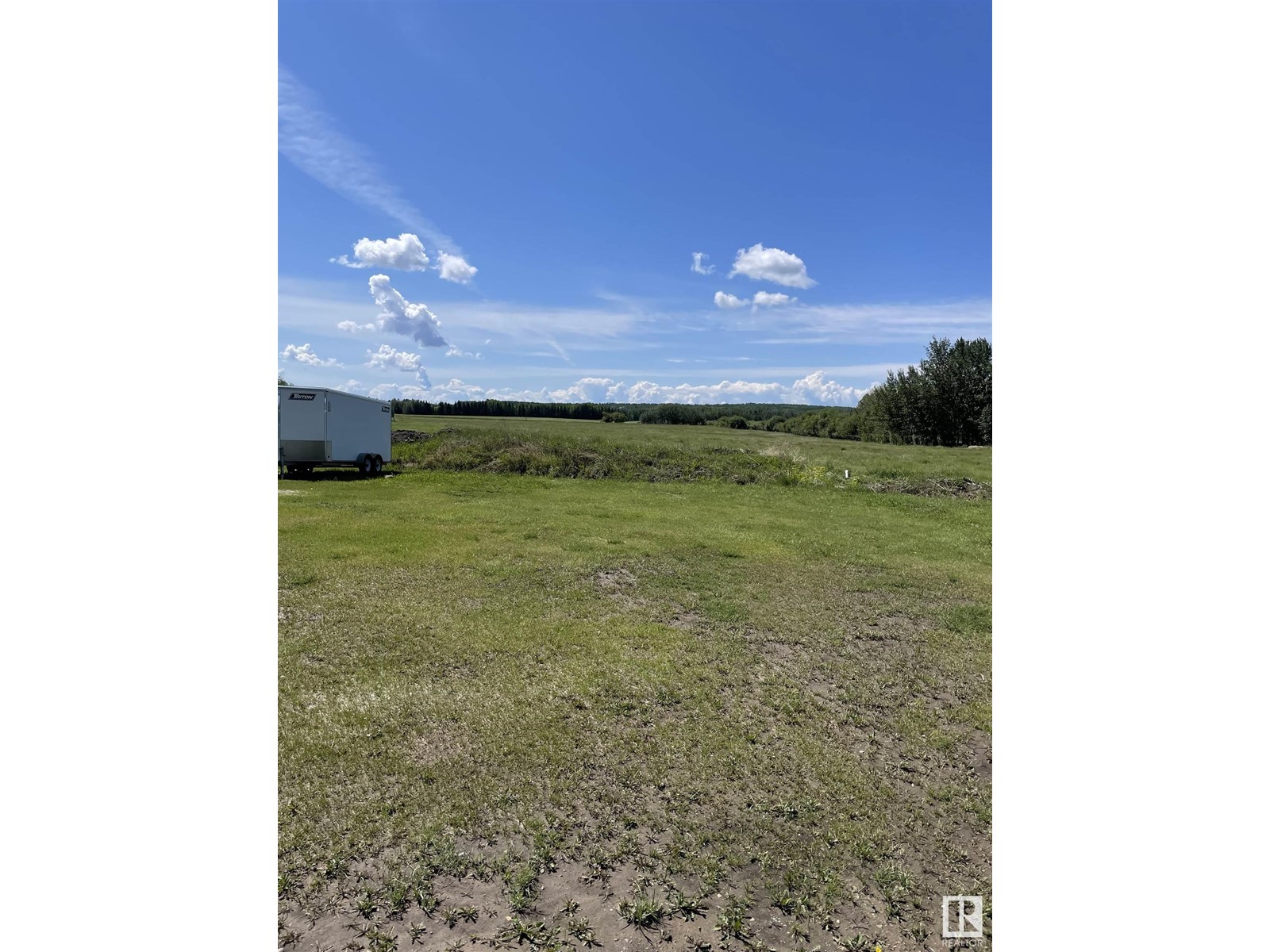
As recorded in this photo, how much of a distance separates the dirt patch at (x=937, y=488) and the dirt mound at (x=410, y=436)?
46.3 feet

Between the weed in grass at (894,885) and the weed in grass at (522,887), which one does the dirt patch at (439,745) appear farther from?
the weed in grass at (894,885)

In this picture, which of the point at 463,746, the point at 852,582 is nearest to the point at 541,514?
the point at 852,582

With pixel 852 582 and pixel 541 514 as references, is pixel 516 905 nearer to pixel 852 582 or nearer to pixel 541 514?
pixel 852 582

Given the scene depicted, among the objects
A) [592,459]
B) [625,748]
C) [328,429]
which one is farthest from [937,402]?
[625,748]

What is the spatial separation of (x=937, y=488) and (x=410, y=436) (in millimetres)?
16346

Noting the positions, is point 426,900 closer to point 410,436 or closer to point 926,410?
point 410,436

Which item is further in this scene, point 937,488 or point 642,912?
point 937,488

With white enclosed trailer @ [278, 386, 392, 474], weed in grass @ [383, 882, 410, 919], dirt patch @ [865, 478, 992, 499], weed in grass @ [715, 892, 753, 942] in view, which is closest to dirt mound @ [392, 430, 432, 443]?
white enclosed trailer @ [278, 386, 392, 474]

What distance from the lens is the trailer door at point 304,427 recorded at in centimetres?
1367

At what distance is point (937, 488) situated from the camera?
14.3m

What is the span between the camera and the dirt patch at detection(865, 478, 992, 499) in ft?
45.6

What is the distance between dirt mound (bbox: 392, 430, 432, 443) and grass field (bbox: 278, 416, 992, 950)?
12516mm

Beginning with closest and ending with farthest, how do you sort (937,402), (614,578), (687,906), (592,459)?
(687,906) < (614,578) < (592,459) < (937,402)

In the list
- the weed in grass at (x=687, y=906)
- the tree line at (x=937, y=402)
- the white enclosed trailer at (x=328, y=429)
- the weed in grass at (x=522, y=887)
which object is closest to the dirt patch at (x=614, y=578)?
the weed in grass at (x=522, y=887)
